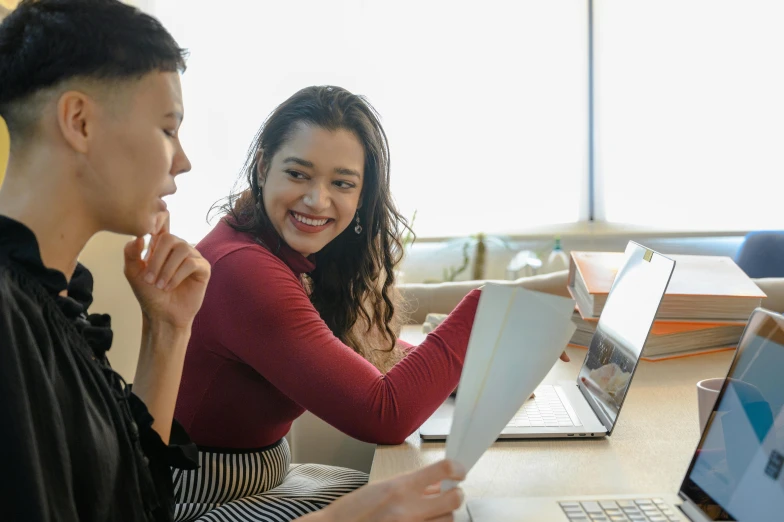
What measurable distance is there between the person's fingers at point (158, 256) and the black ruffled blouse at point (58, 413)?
0.55ft

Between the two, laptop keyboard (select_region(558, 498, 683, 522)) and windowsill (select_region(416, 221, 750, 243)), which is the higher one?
laptop keyboard (select_region(558, 498, 683, 522))

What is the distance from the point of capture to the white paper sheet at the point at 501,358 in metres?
0.70

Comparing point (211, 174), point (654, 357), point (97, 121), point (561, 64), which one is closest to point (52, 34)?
point (97, 121)

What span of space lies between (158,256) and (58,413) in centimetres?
44

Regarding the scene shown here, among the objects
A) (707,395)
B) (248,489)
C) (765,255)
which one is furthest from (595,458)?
(765,255)

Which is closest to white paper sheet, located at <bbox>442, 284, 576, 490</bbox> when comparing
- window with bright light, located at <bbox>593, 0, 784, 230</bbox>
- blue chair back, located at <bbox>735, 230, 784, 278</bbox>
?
blue chair back, located at <bbox>735, 230, 784, 278</bbox>

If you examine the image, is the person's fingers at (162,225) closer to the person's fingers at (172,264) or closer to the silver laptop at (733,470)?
the person's fingers at (172,264)

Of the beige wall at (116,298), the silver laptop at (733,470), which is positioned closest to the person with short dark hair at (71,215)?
the silver laptop at (733,470)

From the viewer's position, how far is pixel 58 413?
728 mm

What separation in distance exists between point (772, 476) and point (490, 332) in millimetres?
318

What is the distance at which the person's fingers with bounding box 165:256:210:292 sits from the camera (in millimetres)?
1129

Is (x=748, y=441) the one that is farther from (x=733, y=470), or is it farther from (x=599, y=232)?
(x=599, y=232)

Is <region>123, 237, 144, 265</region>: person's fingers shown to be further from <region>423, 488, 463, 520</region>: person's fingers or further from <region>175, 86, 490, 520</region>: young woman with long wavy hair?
<region>423, 488, 463, 520</region>: person's fingers

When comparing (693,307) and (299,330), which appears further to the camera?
(693,307)
